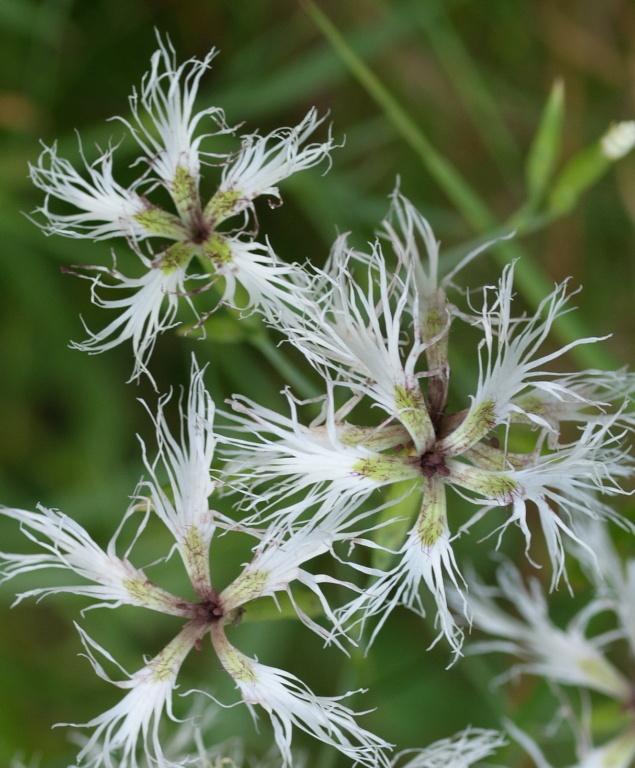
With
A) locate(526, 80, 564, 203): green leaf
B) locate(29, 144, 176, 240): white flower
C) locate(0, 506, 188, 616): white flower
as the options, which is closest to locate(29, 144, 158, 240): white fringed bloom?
locate(29, 144, 176, 240): white flower

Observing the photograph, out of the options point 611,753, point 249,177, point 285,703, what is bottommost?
point 611,753

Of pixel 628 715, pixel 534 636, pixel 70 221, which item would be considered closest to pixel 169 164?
pixel 70 221

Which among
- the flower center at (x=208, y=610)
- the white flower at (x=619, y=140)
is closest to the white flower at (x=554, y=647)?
the flower center at (x=208, y=610)

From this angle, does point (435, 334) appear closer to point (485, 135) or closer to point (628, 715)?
point (628, 715)

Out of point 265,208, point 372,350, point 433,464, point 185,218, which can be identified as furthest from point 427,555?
point 265,208

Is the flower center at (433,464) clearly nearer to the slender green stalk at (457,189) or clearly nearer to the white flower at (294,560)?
the white flower at (294,560)

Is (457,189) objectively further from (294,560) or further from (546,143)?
(294,560)
